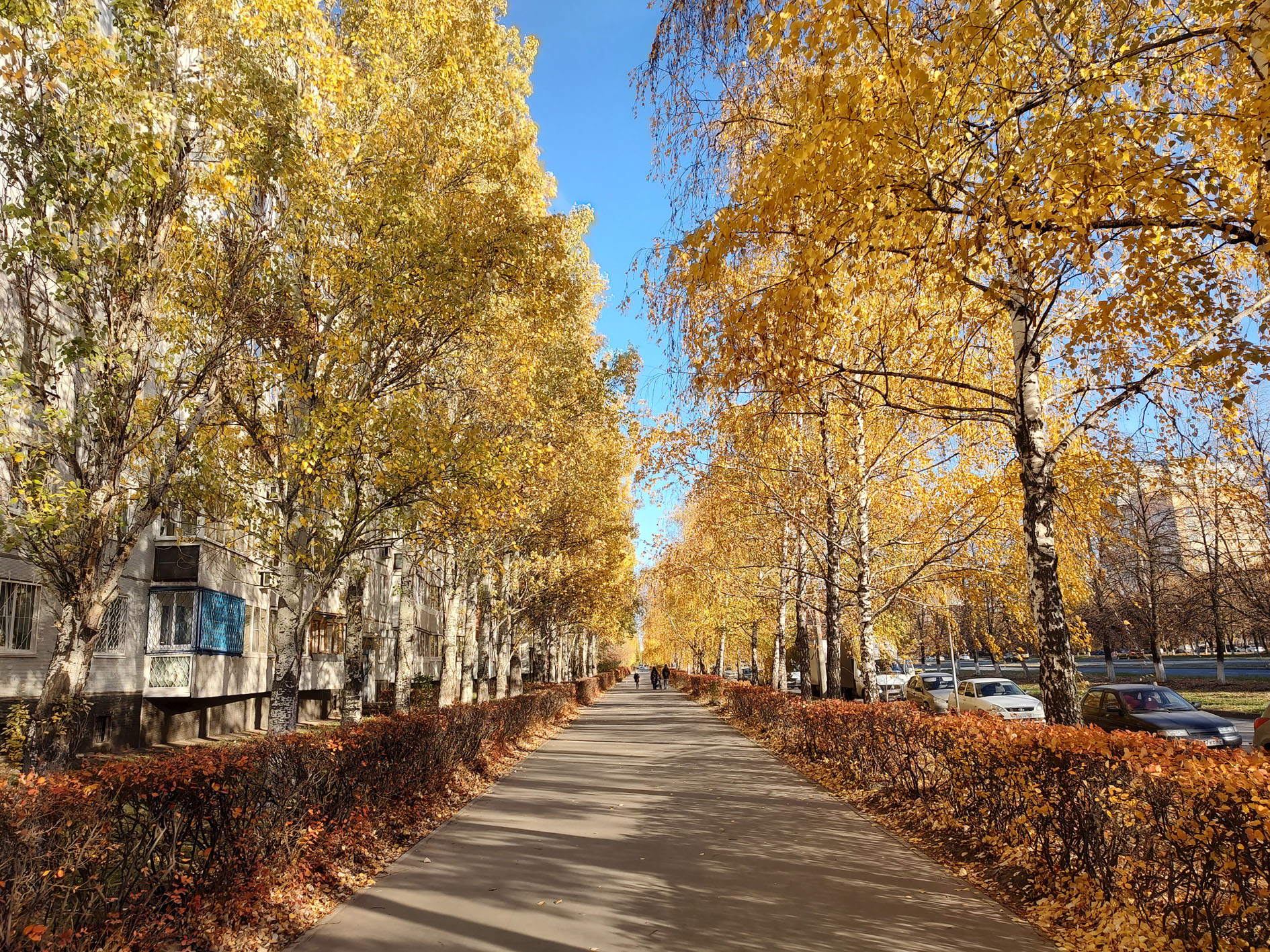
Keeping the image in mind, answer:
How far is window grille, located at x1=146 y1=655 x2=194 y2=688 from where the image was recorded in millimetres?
17234

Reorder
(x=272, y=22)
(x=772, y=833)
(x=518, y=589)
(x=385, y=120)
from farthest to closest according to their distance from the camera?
(x=518, y=589) < (x=385, y=120) < (x=272, y=22) < (x=772, y=833)

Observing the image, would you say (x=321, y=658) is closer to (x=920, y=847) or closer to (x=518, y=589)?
(x=518, y=589)

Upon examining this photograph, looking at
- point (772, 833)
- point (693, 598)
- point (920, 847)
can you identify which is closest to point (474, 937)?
point (772, 833)

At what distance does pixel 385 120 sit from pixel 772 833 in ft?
34.6

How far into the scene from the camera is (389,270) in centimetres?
946

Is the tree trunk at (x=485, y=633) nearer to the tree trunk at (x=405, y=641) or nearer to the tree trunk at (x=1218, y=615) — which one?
the tree trunk at (x=405, y=641)

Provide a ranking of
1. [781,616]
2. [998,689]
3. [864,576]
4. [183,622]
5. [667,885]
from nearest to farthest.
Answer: [667,885], [864,576], [183,622], [998,689], [781,616]

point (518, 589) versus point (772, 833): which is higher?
point (518, 589)

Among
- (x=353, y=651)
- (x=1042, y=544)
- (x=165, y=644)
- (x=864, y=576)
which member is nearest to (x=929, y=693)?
(x=864, y=576)

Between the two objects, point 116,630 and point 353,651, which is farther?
point 116,630

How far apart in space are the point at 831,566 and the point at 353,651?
375 inches

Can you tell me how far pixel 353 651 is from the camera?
14.0 m

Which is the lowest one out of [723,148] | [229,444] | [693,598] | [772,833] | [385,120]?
[772,833]

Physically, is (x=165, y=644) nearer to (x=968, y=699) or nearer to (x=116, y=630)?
(x=116, y=630)
